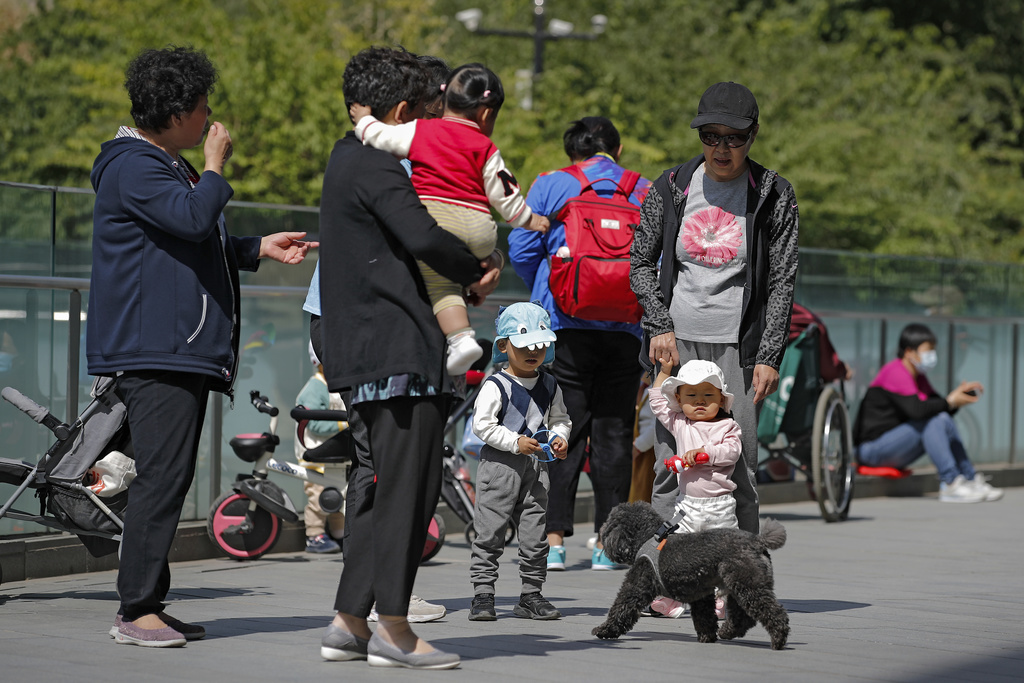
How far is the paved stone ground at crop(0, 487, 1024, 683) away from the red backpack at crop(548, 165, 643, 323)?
4.41 feet

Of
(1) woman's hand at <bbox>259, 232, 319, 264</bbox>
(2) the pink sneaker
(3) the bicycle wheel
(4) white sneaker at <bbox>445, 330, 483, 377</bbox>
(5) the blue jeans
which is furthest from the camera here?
(5) the blue jeans

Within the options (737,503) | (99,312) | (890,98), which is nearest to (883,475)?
(737,503)

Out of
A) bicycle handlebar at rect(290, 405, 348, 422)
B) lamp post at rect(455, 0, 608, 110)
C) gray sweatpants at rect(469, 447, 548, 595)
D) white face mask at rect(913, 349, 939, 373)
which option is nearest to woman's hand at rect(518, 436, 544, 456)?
gray sweatpants at rect(469, 447, 548, 595)

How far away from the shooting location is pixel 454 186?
184 inches

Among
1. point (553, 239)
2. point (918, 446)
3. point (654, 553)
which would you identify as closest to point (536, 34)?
point (918, 446)

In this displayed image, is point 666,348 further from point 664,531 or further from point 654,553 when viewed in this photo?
point 654,553

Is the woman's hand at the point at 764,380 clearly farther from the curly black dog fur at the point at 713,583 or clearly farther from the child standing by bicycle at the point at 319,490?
the child standing by bicycle at the point at 319,490

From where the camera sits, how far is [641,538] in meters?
5.50

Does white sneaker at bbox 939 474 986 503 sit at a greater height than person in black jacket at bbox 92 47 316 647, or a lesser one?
lesser

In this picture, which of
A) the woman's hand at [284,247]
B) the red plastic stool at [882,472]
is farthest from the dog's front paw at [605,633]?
the red plastic stool at [882,472]

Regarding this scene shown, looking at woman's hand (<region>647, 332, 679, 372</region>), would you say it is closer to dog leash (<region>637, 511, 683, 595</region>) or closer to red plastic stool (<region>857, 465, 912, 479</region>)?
dog leash (<region>637, 511, 683, 595</region>)

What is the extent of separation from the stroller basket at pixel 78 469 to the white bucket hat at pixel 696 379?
2.31 meters

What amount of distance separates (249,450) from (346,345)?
12.3ft

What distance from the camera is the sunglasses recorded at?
227 inches
